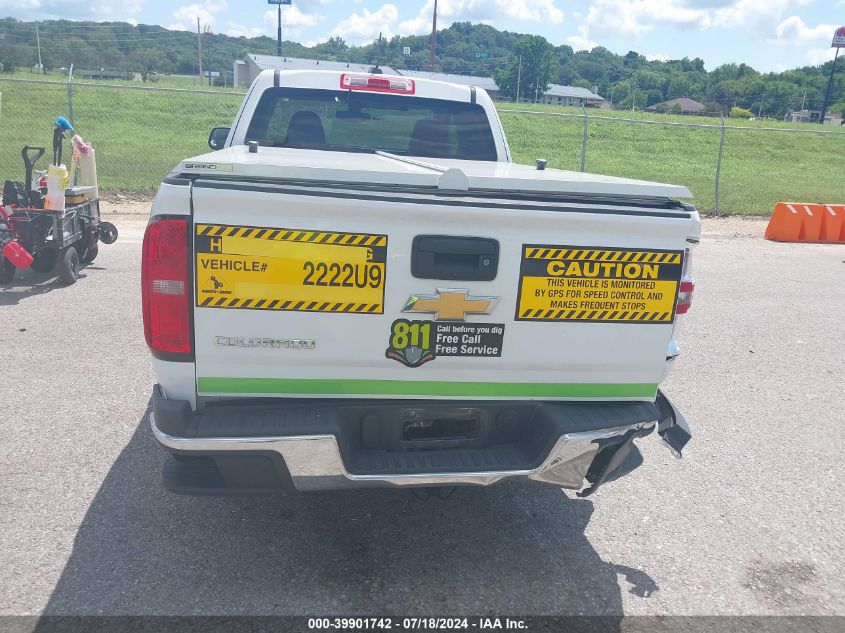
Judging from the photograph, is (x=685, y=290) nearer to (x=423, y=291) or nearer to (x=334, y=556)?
(x=423, y=291)

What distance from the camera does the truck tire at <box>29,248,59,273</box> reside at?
789 centimetres

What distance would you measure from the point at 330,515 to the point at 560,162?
21.0 meters

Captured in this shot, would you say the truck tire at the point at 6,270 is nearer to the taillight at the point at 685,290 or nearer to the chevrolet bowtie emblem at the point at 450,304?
the chevrolet bowtie emblem at the point at 450,304

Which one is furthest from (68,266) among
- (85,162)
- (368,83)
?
(368,83)

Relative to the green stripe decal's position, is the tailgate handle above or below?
above

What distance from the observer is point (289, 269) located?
2838 mm

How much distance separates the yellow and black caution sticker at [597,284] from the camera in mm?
3029

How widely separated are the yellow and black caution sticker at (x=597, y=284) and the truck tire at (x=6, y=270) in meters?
6.58

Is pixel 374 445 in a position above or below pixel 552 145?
below

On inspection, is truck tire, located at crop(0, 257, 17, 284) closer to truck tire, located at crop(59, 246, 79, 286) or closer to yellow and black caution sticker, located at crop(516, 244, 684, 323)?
truck tire, located at crop(59, 246, 79, 286)

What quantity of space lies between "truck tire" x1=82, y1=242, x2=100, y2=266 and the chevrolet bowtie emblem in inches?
269

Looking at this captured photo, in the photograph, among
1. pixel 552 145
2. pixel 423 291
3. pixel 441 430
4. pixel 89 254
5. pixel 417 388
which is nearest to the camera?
pixel 423 291

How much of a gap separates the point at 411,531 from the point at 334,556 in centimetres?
44

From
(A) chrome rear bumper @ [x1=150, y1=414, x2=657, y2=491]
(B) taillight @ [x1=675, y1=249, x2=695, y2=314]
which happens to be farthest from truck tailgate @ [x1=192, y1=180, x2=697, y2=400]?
(A) chrome rear bumper @ [x1=150, y1=414, x2=657, y2=491]
